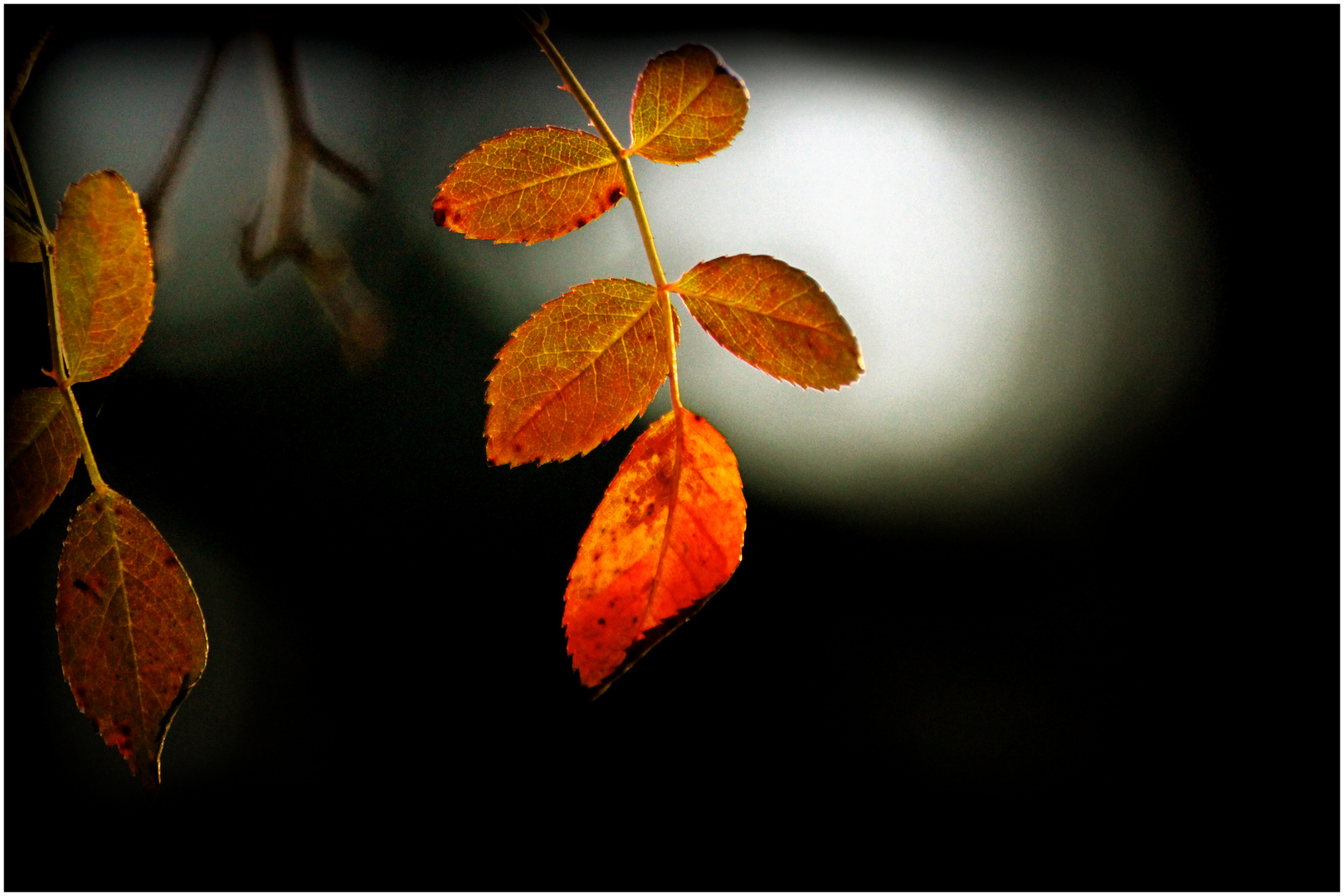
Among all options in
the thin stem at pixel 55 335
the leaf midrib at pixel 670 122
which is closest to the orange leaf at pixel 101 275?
the thin stem at pixel 55 335

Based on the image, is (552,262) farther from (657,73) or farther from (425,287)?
(657,73)

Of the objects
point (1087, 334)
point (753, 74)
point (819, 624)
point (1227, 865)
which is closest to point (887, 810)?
point (819, 624)

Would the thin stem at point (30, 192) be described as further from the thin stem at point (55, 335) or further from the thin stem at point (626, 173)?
the thin stem at point (626, 173)

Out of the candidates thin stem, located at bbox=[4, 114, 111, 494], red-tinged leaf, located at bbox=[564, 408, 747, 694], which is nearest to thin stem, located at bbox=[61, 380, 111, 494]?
thin stem, located at bbox=[4, 114, 111, 494]

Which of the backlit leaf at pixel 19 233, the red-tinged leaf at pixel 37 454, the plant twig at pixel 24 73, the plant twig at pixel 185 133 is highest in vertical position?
the plant twig at pixel 185 133

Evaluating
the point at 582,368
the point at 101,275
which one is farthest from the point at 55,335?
the point at 582,368
